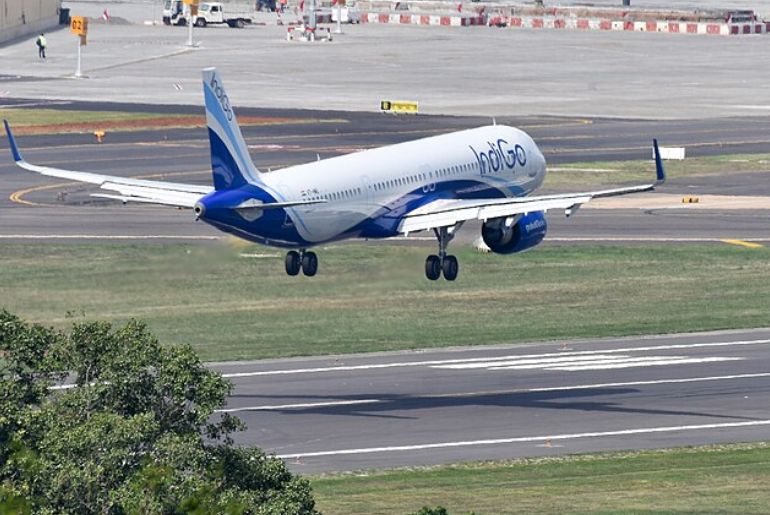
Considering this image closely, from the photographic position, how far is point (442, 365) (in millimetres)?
83750

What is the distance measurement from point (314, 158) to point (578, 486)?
73.4 metres

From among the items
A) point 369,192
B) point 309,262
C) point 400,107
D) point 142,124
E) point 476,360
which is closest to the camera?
point 369,192

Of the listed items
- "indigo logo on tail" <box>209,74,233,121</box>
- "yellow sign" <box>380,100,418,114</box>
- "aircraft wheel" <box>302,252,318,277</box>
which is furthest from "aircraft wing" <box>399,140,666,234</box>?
"yellow sign" <box>380,100,418,114</box>

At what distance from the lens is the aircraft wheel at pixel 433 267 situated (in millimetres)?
86062

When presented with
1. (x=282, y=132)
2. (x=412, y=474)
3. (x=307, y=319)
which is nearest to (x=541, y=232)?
(x=307, y=319)

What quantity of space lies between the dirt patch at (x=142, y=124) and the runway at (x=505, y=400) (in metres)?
71.7

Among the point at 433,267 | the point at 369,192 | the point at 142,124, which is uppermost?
the point at 369,192

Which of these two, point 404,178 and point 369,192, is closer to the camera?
point 369,192

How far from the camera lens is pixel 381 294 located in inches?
3905

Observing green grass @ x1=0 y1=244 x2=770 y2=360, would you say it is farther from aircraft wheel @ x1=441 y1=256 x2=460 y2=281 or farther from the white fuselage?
the white fuselage

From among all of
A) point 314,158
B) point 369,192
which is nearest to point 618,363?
point 369,192

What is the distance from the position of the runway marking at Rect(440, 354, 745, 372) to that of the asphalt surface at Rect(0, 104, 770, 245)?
64.4 ft

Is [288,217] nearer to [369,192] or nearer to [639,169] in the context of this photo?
[369,192]

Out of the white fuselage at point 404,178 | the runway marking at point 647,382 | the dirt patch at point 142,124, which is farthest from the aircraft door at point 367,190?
the dirt patch at point 142,124
